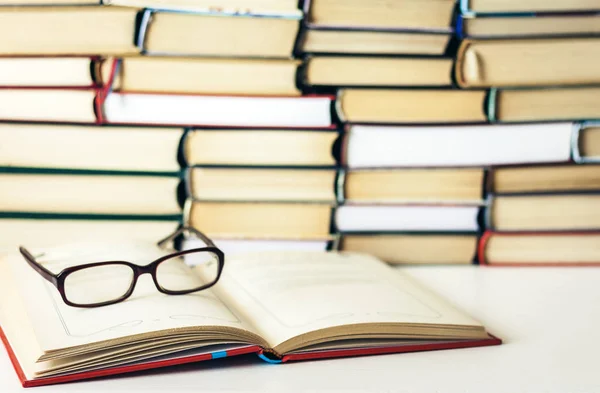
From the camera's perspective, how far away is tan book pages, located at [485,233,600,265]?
1039 millimetres

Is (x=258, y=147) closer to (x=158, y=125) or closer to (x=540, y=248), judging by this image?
(x=158, y=125)

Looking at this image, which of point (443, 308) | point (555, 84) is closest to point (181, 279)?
point (443, 308)

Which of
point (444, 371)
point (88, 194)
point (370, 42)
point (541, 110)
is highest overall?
point (370, 42)

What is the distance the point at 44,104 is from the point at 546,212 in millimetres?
753

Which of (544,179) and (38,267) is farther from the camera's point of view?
(544,179)

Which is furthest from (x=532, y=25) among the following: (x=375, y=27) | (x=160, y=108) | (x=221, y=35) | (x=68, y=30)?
(x=68, y=30)

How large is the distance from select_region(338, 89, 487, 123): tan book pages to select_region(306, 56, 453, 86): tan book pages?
0.05ft

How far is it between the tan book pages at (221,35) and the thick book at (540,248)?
423 mm

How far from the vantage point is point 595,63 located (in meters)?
0.99

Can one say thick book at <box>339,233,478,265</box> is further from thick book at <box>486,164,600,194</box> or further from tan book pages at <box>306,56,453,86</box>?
tan book pages at <box>306,56,453,86</box>

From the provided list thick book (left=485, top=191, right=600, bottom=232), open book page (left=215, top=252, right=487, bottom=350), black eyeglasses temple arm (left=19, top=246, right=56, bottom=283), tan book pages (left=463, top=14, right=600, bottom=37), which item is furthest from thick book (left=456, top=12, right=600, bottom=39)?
black eyeglasses temple arm (left=19, top=246, right=56, bottom=283)

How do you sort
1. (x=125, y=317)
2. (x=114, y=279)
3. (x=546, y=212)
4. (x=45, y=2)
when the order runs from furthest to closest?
(x=546, y=212) → (x=45, y=2) → (x=114, y=279) → (x=125, y=317)

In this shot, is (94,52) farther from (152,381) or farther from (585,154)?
(585,154)

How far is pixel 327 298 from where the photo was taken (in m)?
0.75
